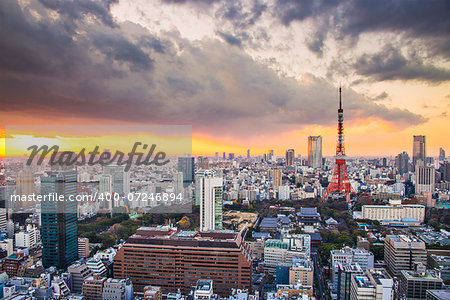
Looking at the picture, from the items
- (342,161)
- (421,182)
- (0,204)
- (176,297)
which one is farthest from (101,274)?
(421,182)

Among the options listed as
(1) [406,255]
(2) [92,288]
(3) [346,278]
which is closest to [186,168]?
(1) [406,255]

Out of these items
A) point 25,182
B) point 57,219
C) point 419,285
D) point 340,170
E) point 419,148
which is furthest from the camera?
point 419,148

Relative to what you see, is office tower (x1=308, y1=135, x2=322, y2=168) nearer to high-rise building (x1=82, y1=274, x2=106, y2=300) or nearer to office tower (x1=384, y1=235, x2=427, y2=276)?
office tower (x1=384, y1=235, x2=427, y2=276)

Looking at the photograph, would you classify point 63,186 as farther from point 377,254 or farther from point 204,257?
point 377,254

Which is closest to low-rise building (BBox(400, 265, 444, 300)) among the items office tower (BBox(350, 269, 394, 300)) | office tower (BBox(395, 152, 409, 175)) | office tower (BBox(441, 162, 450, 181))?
office tower (BBox(350, 269, 394, 300))

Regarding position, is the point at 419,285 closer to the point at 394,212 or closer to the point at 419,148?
the point at 394,212

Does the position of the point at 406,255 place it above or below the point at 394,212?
above
